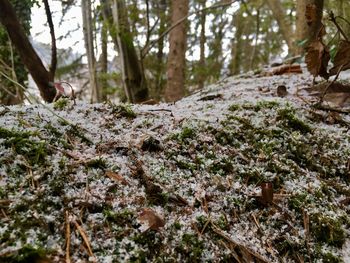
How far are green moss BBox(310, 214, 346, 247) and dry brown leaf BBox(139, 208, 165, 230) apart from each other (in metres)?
0.58

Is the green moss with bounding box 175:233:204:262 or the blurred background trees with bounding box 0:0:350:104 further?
the blurred background trees with bounding box 0:0:350:104

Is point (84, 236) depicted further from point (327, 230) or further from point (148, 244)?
point (327, 230)

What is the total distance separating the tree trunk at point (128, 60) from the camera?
3.17 meters

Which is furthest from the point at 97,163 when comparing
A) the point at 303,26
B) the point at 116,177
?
the point at 303,26

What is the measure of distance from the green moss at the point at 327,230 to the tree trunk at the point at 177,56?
3982 mm

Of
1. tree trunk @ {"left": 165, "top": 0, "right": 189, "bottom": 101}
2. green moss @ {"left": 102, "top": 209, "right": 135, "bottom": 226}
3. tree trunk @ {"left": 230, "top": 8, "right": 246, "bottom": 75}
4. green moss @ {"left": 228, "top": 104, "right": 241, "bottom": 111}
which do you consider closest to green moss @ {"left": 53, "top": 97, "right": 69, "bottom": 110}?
green moss @ {"left": 102, "top": 209, "right": 135, "bottom": 226}

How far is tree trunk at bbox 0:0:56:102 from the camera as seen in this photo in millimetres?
2303

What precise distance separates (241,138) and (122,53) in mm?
1984

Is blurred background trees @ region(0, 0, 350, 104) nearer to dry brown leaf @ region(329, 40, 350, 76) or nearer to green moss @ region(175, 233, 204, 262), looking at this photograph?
dry brown leaf @ region(329, 40, 350, 76)

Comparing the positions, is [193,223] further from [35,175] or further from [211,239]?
[35,175]

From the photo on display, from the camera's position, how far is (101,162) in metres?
1.28

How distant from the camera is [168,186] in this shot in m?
1.27

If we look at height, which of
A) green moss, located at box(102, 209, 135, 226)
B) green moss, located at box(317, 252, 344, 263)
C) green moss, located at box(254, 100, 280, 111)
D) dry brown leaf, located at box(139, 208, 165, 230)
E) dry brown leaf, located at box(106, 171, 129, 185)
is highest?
green moss, located at box(254, 100, 280, 111)

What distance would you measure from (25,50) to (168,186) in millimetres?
1771
